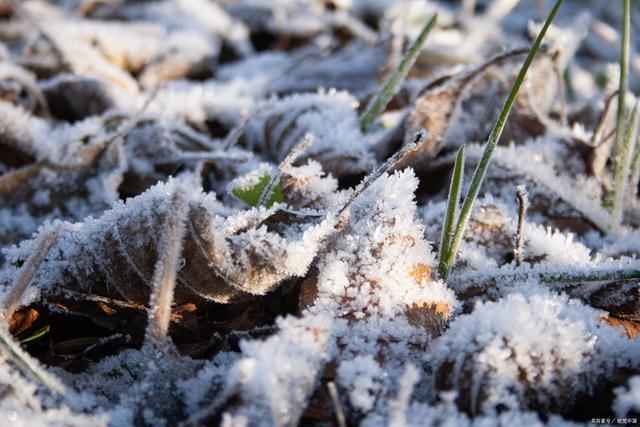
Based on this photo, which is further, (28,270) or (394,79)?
(394,79)

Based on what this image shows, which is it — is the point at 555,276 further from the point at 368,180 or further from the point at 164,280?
the point at 164,280

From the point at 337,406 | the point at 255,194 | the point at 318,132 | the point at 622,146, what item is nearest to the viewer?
the point at 337,406

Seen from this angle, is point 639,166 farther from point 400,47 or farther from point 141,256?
point 141,256

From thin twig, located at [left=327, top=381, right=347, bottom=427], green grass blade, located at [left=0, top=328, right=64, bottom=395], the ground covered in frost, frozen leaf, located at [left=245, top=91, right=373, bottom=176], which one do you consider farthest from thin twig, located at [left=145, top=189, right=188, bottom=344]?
frozen leaf, located at [left=245, top=91, right=373, bottom=176]

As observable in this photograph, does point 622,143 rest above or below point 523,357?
above

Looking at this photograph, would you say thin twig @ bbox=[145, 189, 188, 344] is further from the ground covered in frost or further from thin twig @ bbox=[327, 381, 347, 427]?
thin twig @ bbox=[327, 381, 347, 427]

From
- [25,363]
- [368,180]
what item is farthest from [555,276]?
[25,363]

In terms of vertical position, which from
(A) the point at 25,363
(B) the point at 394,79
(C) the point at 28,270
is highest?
(B) the point at 394,79
